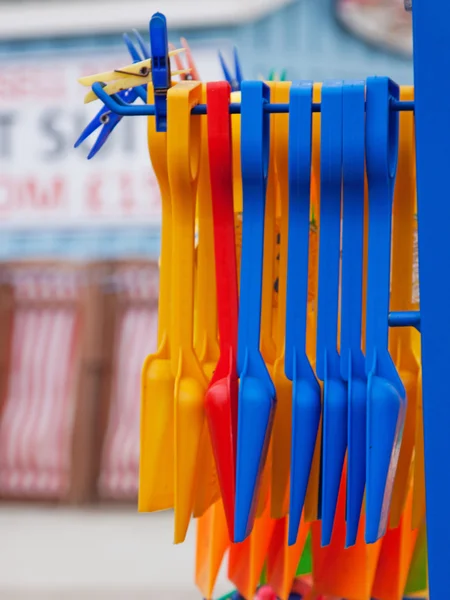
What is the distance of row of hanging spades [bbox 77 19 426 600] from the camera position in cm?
72

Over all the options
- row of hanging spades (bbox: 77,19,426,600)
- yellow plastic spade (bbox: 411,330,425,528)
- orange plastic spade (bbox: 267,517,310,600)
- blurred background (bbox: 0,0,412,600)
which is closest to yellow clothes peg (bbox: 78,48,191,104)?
row of hanging spades (bbox: 77,19,426,600)

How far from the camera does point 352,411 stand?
707mm

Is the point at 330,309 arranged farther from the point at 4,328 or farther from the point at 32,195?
the point at 32,195

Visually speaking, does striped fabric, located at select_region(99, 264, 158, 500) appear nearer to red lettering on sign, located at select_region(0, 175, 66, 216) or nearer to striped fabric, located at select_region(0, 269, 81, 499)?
striped fabric, located at select_region(0, 269, 81, 499)

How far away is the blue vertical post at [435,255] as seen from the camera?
0.64m

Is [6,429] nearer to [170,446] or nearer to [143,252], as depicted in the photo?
[143,252]

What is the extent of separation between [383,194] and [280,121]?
0.12 m

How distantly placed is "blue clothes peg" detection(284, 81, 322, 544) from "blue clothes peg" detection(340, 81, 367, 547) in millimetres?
35

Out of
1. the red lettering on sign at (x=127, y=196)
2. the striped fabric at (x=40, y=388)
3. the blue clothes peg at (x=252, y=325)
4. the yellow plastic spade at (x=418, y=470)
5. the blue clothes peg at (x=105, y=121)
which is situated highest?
the red lettering on sign at (x=127, y=196)

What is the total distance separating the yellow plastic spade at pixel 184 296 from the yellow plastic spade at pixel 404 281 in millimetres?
204

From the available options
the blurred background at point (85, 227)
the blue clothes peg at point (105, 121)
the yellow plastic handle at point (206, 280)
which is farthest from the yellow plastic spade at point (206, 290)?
the blurred background at point (85, 227)

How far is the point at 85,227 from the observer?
4246mm

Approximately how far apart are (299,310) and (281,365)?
59 millimetres

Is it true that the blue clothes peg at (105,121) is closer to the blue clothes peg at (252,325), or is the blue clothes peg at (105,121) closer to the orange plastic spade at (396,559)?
the blue clothes peg at (252,325)
